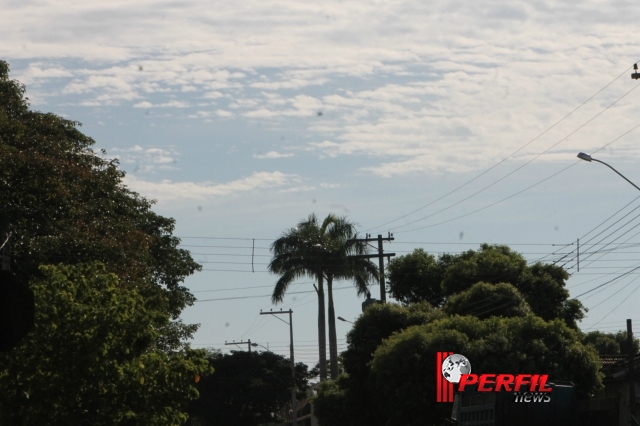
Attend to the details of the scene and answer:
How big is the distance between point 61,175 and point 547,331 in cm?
1830

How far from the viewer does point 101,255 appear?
31.5 m

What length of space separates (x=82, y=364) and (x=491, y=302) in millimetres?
24528

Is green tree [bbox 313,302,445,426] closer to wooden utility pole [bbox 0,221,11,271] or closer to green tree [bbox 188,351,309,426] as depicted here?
wooden utility pole [bbox 0,221,11,271]

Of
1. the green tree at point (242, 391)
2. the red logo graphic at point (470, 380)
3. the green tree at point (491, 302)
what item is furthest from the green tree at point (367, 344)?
the green tree at point (242, 391)

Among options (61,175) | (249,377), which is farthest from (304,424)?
(61,175)

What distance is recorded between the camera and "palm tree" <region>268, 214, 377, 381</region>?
59000 millimetres

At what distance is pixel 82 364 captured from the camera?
76.5ft

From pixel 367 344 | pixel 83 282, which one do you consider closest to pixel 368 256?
pixel 367 344

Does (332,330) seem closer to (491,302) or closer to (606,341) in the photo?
(491,302)

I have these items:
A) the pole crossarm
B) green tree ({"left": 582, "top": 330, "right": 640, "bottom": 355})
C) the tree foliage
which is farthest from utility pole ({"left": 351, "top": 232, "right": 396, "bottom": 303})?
green tree ({"left": 582, "top": 330, "right": 640, "bottom": 355})

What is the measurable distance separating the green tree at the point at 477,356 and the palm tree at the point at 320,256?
826 inches

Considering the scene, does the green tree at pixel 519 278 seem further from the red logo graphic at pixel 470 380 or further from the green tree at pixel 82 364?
the green tree at pixel 82 364

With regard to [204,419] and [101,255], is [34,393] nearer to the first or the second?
[101,255]

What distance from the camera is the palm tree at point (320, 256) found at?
5900 centimetres
